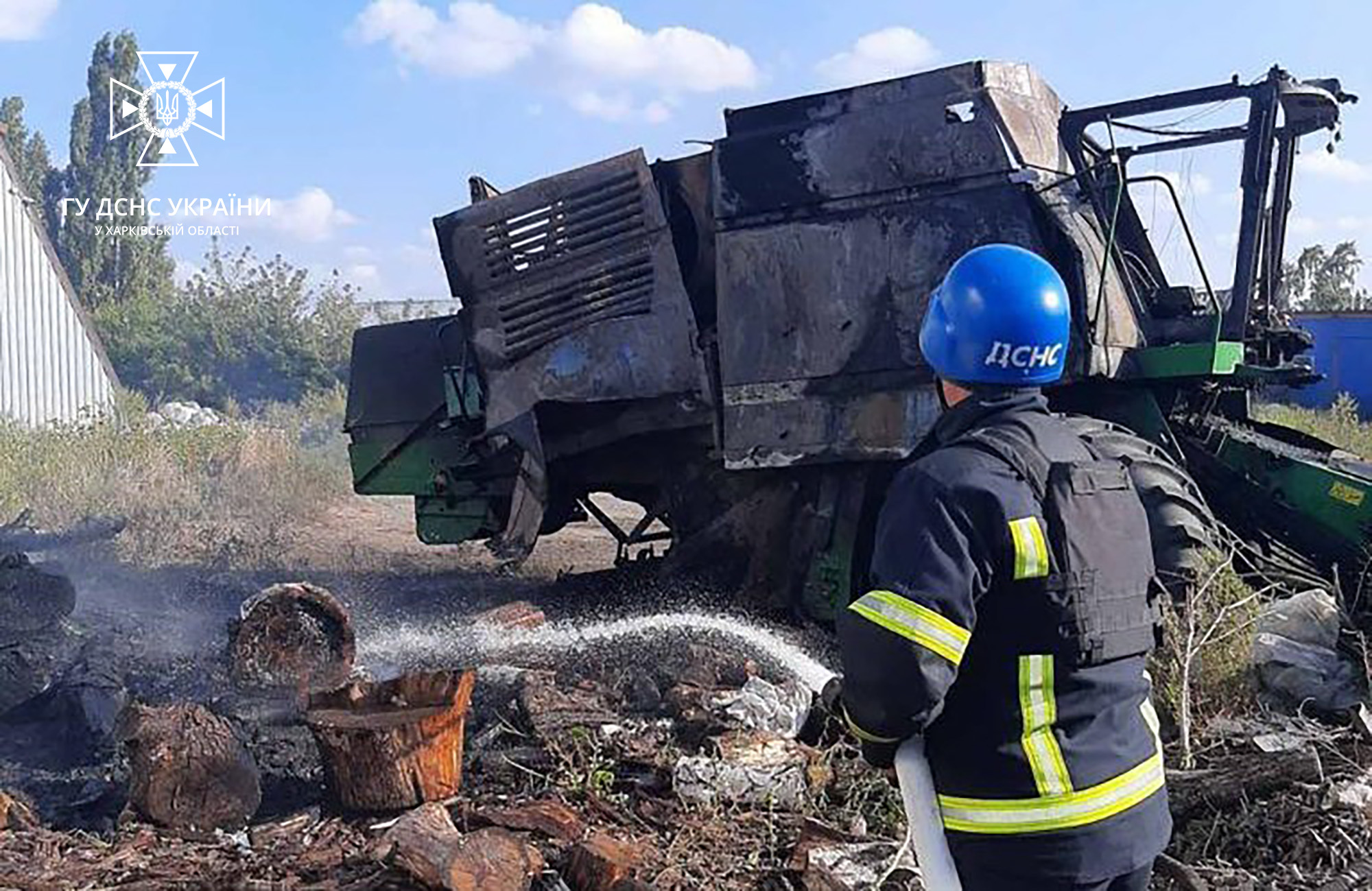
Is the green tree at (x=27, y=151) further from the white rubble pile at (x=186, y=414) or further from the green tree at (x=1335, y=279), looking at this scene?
the green tree at (x=1335, y=279)

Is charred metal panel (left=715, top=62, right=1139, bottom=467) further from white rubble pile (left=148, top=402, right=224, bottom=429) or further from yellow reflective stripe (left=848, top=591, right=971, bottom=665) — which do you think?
white rubble pile (left=148, top=402, right=224, bottom=429)

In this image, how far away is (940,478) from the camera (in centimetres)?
224

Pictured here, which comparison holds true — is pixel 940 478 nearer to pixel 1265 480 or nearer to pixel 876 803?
pixel 876 803

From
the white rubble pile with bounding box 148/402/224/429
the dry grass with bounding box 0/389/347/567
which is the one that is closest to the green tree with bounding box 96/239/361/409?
the white rubble pile with bounding box 148/402/224/429

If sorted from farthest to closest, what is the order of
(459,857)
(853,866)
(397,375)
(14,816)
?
(397,375) → (14,816) → (853,866) → (459,857)

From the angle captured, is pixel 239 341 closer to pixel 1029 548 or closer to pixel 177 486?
pixel 177 486

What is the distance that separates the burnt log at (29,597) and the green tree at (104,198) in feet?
88.8

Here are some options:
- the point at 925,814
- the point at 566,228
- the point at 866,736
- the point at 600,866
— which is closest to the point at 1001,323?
the point at 866,736

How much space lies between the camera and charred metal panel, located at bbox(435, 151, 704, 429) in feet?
23.0

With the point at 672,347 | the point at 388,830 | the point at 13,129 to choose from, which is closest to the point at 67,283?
the point at 672,347

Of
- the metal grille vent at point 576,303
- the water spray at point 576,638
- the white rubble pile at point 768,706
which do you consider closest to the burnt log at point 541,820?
the white rubble pile at point 768,706

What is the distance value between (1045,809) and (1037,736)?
0.12 m

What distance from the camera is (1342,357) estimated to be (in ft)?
72.1

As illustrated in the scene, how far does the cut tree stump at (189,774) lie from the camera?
15.4 feet
